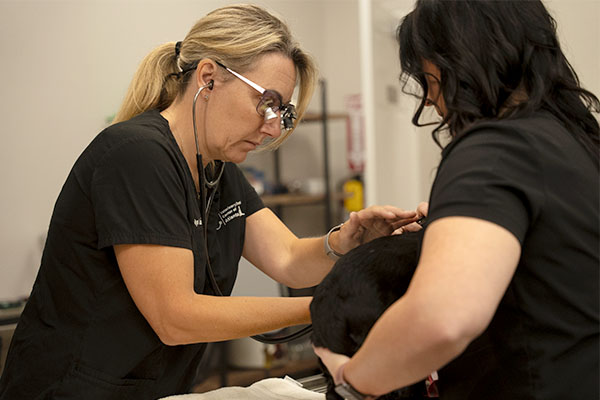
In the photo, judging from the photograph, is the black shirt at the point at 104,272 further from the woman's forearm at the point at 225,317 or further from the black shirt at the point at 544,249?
the black shirt at the point at 544,249

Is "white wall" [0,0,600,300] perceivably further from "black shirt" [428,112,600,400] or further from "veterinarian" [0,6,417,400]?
"black shirt" [428,112,600,400]

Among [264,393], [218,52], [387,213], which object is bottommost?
[264,393]

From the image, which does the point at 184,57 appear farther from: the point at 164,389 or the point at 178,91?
the point at 164,389

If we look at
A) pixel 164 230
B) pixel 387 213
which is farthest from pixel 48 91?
pixel 387 213

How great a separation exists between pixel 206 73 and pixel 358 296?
665 millimetres

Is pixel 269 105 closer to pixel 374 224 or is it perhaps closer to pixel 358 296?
pixel 374 224

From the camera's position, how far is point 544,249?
31.0 inches

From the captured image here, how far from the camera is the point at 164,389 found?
1.35m

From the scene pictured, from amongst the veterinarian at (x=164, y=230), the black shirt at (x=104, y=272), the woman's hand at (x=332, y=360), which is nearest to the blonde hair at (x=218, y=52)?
the veterinarian at (x=164, y=230)

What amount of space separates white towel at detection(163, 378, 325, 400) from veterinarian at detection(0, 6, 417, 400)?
0.10 m

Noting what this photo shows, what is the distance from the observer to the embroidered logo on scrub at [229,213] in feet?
4.95

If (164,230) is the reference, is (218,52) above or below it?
above

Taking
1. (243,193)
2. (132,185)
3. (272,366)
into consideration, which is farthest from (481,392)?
(272,366)

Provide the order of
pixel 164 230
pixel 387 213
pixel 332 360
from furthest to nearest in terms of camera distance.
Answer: pixel 387 213, pixel 164 230, pixel 332 360
